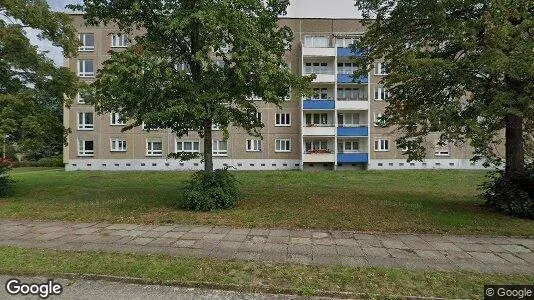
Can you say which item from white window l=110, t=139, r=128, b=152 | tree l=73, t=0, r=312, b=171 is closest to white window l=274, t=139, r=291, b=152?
white window l=110, t=139, r=128, b=152

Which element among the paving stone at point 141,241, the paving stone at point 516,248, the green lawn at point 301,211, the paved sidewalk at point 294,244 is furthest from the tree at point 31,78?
the paving stone at point 516,248

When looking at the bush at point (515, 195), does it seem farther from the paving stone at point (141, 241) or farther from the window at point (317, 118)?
the window at point (317, 118)

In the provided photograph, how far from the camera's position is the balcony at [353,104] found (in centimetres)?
3023

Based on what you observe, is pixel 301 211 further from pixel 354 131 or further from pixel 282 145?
pixel 354 131

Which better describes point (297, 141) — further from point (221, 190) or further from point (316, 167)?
point (221, 190)

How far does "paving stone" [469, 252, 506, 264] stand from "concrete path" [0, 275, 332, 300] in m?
3.52

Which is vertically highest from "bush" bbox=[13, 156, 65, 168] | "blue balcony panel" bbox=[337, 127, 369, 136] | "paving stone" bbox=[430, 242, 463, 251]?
"blue balcony panel" bbox=[337, 127, 369, 136]

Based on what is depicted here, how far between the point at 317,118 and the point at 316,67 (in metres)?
5.12

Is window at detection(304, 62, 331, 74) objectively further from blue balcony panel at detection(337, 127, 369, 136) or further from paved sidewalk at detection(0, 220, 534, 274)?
paved sidewalk at detection(0, 220, 534, 274)

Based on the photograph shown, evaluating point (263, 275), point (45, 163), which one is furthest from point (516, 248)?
point (45, 163)

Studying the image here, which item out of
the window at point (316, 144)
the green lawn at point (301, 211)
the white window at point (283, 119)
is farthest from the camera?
the window at point (316, 144)

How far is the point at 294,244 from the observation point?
21.2 feet

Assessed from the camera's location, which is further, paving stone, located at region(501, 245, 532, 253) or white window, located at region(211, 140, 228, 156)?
white window, located at region(211, 140, 228, 156)

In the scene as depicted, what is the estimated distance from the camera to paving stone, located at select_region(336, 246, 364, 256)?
5898 mm
